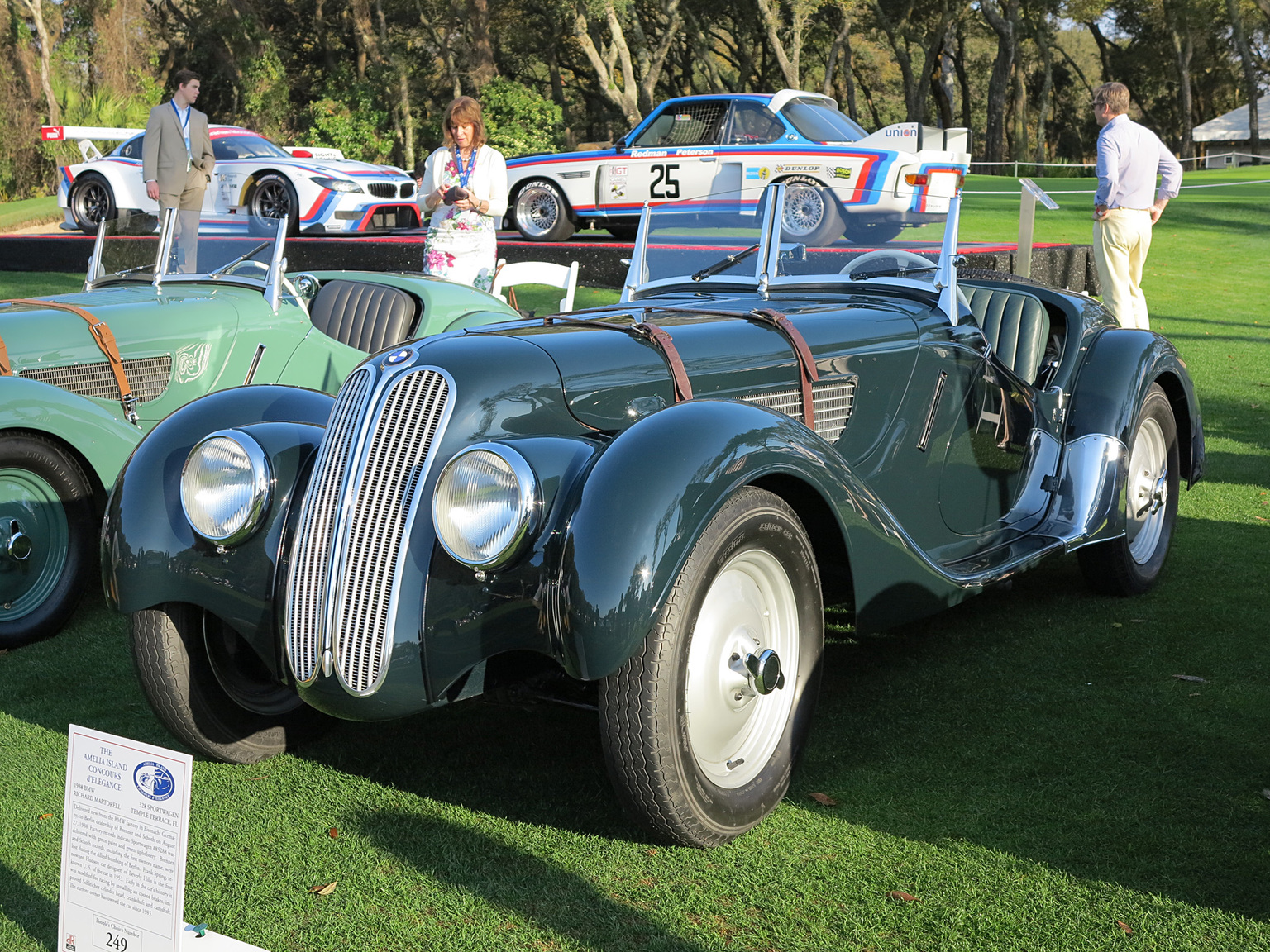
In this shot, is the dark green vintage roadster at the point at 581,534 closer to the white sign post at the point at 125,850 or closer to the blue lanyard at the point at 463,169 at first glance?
the white sign post at the point at 125,850

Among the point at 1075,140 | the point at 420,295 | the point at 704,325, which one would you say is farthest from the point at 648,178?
the point at 1075,140

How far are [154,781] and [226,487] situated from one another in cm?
107

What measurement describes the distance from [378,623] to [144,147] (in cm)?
766

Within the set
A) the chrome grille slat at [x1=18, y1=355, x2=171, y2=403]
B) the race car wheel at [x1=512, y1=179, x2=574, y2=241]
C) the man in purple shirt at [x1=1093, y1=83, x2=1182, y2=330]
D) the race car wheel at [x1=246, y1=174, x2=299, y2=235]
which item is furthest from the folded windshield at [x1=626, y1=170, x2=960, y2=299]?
the race car wheel at [x1=246, y1=174, x2=299, y2=235]

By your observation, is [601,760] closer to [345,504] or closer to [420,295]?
[345,504]

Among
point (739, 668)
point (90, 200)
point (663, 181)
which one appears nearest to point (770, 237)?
point (739, 668)

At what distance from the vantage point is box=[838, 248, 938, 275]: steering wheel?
4.63m

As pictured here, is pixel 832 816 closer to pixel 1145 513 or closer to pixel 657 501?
pixel 657 501

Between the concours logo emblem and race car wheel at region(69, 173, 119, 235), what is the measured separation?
16068mm

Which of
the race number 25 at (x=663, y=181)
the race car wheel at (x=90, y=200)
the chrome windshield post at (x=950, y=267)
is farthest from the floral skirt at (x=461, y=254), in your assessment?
the race car wheel at (x=90, y=200)

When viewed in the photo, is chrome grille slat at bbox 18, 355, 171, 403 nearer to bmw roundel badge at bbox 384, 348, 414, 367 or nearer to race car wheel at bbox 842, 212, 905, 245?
bmw roundel badge at bbox 384, 348, 414, 367

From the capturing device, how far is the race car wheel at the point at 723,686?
2.82 metres

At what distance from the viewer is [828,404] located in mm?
3928

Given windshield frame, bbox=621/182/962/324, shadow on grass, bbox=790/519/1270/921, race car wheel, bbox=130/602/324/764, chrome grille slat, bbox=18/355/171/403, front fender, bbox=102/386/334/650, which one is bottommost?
shadow on grass, bbox=790/519/1270/921
